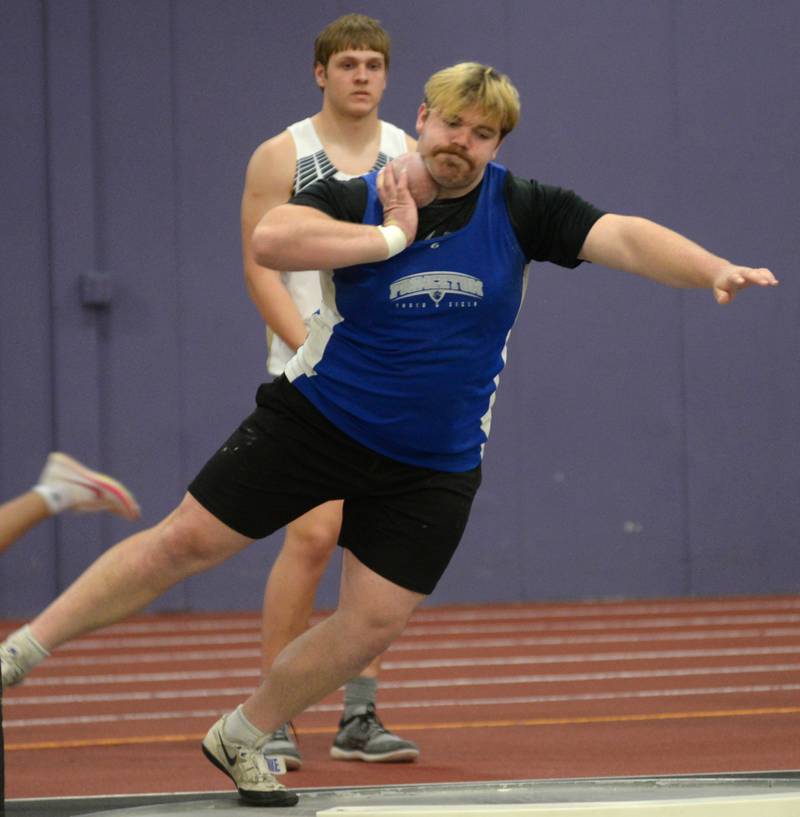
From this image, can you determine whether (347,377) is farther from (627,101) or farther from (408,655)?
(627,101)

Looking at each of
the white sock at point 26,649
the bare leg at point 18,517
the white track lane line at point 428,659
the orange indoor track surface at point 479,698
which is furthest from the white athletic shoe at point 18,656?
the white track lane line at point 428,659

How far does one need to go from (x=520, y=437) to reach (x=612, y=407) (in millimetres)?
509

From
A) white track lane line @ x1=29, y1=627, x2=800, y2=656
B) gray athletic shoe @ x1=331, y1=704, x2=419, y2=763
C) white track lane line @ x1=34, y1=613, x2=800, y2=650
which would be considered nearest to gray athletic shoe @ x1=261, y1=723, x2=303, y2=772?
gray athletic shoe @ x1=331, y1=704, x2=419, y2=763

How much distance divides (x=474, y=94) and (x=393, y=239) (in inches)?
13.2

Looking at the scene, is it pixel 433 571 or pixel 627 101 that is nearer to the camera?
pixel 433 571

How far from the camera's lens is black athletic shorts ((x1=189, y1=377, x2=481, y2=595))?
315 centimetres

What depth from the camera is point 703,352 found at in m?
7.80

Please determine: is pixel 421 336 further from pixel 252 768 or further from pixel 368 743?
pixel 368 743

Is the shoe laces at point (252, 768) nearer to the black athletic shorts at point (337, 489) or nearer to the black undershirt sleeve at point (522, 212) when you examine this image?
the black athletic shorts at point (337, 489)

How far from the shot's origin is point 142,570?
3.17 meters

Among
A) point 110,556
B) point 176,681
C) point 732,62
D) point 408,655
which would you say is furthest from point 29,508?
point 732,62

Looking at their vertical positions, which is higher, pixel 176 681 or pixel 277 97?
pixel 277 97

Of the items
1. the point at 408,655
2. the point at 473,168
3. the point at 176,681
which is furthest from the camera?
the point at 408,655

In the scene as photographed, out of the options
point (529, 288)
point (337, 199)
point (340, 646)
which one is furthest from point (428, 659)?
point (337, 199)
